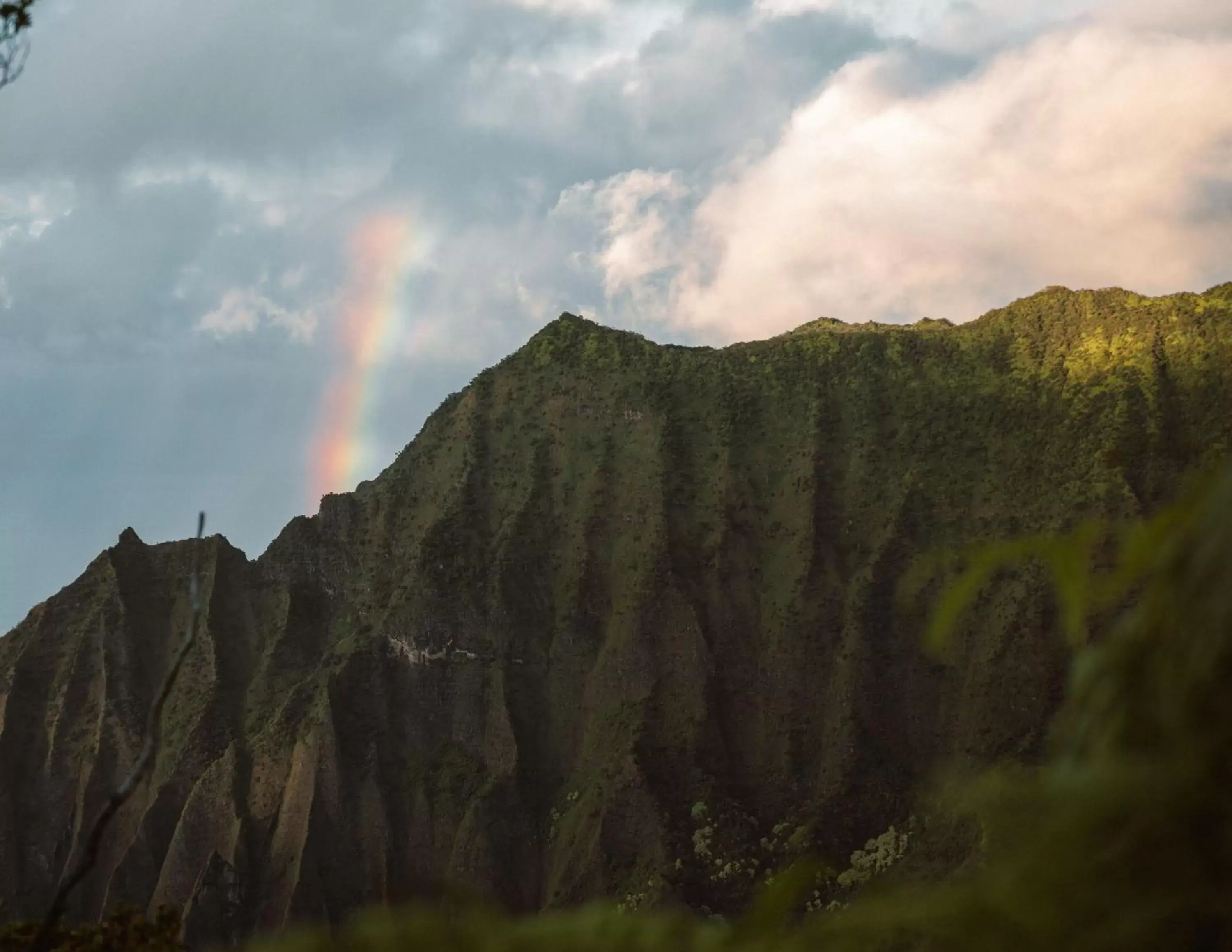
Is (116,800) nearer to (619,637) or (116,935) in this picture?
(116,935)

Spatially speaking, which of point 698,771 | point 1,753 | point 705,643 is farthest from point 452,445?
point 1,753

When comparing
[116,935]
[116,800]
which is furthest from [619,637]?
[116,800]

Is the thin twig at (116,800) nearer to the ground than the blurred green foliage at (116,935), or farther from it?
farther from it

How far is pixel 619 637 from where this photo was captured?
92562 mm

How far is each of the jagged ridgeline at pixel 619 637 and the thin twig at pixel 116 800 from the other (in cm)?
7286

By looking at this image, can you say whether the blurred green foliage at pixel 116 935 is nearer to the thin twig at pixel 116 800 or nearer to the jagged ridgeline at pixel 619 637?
the thin twig at pixel 116 800

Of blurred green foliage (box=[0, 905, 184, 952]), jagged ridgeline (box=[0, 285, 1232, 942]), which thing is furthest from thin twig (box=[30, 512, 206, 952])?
jagged ridgeline (box=[0, 285, 1232, 942])

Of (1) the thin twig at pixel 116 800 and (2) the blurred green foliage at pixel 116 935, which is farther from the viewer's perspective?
(2) the blurred green foliage at pixel 116 935

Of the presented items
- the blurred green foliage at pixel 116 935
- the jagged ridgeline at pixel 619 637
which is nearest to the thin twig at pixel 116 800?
the blurred green foliage at pixel 116 935

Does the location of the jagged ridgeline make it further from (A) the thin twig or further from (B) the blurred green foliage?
(A) the thin twig

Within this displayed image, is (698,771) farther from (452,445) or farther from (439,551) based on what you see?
(452,445)

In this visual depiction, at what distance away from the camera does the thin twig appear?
5938mm

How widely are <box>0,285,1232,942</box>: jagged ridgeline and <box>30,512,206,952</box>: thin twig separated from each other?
72.9m

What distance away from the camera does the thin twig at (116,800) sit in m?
5.94
